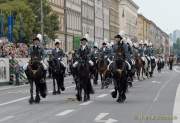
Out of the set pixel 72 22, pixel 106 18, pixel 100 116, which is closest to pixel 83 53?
pixel 100 116

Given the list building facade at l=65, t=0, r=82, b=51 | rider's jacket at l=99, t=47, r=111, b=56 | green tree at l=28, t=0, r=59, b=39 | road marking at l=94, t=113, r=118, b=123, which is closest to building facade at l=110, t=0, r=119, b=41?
building facade at l=65, t=0, r=82, b=51

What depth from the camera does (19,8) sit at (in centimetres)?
6788

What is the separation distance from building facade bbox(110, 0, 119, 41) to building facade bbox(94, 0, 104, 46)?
41.8 feet

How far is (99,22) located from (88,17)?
12.7 metres

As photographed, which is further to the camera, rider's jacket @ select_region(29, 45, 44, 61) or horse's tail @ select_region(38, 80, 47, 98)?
horse's tail @ select_region(38, 80, 47, 98)

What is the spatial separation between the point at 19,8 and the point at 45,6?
570 centimetres

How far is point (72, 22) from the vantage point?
4235 inches

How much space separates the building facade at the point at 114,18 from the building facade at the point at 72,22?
40576 millimetres

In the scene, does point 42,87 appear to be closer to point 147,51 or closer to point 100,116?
point 100,116

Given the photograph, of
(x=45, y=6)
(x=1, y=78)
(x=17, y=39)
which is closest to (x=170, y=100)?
(x=1, y=78)

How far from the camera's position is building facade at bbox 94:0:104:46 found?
13412cm

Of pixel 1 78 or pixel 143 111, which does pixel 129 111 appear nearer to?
pixel 143 111

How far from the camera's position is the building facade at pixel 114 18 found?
15782 centimetres

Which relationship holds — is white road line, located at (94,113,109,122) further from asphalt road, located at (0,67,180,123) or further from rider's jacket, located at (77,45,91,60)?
rider's jacket, located at (77,45,91,60)
